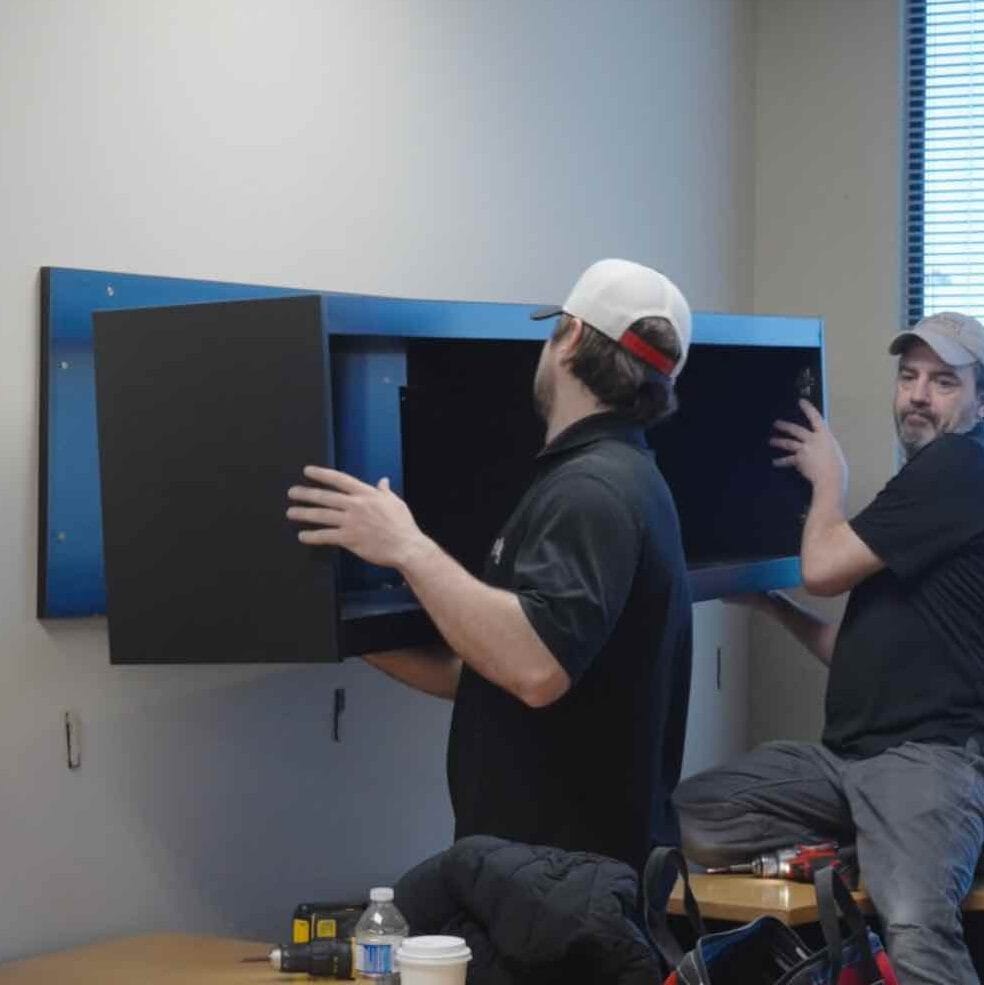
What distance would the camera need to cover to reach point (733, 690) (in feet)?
14.3

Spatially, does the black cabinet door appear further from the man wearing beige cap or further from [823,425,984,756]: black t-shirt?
[823,425,984,756]: black t-shirt

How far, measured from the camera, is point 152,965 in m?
2.53

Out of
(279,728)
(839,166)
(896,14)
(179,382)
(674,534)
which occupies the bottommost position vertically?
(279,728)

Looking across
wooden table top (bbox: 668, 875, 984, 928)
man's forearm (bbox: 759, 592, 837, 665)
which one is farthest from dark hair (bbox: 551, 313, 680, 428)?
man's forearm (bbox: 759, 592, 837, 665)

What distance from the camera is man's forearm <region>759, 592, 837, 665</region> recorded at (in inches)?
147

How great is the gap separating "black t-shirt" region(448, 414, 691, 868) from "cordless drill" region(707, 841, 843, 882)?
Answer: 774 millimetres

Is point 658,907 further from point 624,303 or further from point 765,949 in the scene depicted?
point 624,303

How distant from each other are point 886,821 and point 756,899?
0.91ft

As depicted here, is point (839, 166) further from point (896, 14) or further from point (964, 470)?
point (964, 470)

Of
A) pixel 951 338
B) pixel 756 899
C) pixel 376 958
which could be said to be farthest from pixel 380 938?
pixel 951 338

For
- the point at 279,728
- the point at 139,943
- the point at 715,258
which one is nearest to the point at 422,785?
the point at 279,728

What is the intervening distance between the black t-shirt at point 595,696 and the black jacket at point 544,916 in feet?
0.55

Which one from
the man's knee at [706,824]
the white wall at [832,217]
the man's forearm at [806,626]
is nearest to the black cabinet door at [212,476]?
the man's knee at [706,824]

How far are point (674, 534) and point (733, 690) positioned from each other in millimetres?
1897
